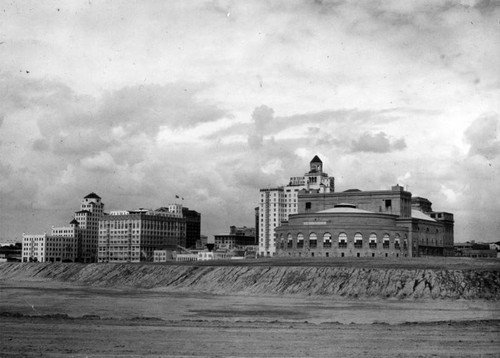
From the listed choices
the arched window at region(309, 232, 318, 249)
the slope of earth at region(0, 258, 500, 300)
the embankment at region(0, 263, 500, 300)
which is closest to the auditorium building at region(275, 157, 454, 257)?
the arched window at region(309, 232, 318, 249)

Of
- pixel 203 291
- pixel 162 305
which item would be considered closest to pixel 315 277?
pixel 203 291

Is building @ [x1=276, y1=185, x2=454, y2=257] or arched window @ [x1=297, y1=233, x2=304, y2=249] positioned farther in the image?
arched window @ [x1=297, y1=233, x2=304, y2=249]

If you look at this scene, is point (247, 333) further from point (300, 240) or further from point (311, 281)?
point (300, 240)

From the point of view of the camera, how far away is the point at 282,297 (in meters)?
86.7

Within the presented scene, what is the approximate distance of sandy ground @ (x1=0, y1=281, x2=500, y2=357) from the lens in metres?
35.6

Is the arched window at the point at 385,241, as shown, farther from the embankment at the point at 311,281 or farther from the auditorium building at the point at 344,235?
the embankment at the point at 311,281

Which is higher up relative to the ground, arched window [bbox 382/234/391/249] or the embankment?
arched window [bbox 382/234/391/249]

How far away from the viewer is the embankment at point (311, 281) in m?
80.8

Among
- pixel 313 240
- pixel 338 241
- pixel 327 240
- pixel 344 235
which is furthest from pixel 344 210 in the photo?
pixel 313 240

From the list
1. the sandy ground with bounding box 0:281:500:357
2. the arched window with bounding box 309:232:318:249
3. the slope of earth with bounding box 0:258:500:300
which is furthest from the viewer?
the arched window with bounding box 309:232:318:249

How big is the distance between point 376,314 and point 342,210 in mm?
123157

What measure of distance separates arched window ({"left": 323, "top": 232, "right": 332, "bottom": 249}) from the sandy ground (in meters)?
108

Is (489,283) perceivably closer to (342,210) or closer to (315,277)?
(315,277)

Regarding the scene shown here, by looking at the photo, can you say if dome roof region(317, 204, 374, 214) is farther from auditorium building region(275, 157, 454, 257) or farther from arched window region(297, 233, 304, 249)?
arched window region(297, 233, 304, 249)
